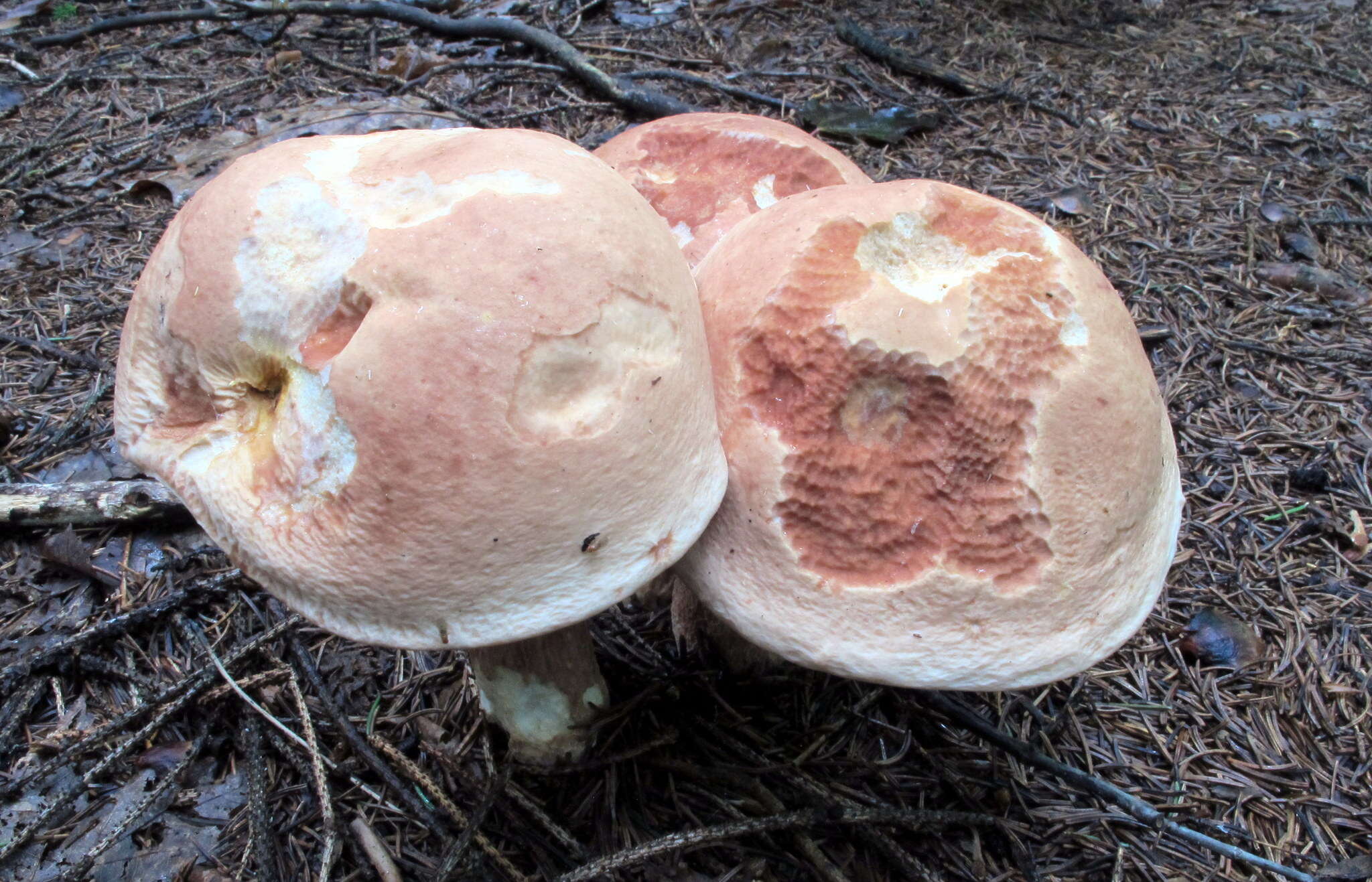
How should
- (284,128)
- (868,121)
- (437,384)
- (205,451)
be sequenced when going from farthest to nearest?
(868,121)
(284,128)
(205,451)
(437,384)

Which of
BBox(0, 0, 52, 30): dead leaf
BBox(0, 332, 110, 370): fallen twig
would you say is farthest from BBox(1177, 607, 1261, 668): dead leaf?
BBox(0, 0, 52, 30): dead leaf

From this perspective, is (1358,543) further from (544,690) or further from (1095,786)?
(544,690)

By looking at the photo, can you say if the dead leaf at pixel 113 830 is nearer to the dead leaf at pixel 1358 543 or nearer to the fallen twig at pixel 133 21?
the dead leaf at pixel 1358 543

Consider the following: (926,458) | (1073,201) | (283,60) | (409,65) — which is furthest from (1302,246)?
(283,60)

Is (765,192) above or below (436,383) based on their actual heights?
below

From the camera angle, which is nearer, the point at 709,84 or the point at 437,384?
the point at 437,384

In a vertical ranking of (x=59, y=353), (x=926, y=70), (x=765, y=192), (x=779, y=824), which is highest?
(x=765, y=192)

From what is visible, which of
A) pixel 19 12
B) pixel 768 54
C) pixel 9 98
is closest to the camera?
pixel 9 98

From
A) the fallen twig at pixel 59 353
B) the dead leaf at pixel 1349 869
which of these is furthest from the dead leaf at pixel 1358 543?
the fallen twig at pixel 59 353
